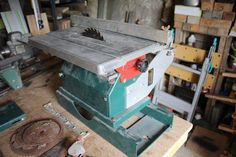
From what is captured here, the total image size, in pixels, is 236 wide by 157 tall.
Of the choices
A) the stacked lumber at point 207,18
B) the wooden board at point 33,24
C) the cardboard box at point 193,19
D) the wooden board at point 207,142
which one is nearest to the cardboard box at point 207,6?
the stacked lumber at point 207,18

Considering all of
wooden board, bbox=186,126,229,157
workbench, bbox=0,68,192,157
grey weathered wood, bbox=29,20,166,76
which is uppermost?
grey weathered wood, bbox=29,20,166,76

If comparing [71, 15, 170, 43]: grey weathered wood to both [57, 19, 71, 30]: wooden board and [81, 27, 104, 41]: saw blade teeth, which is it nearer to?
[81, 27, 104, 41]: saw blade teeth

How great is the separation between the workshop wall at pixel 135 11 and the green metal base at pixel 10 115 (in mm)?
1562

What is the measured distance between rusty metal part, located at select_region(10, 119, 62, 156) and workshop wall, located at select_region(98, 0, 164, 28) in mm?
1558

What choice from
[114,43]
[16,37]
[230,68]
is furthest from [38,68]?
[230,68]

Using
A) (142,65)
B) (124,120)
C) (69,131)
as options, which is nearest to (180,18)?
(142,65)

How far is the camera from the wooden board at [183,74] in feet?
6.61

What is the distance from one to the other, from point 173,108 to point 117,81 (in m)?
1.52

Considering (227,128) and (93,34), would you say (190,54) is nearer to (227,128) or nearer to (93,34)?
(227,128)

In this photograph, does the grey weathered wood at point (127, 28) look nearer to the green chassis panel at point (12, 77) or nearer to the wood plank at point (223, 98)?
the green chassis panel at point (12, 77)

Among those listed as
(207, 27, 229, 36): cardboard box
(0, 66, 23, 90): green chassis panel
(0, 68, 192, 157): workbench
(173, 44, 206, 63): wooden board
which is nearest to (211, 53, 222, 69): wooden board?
(173, 44, 206, 63): wooden board

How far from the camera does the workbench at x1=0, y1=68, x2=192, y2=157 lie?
2.69 feet

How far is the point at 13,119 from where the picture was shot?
952mm

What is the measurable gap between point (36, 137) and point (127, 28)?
2.22 ft
